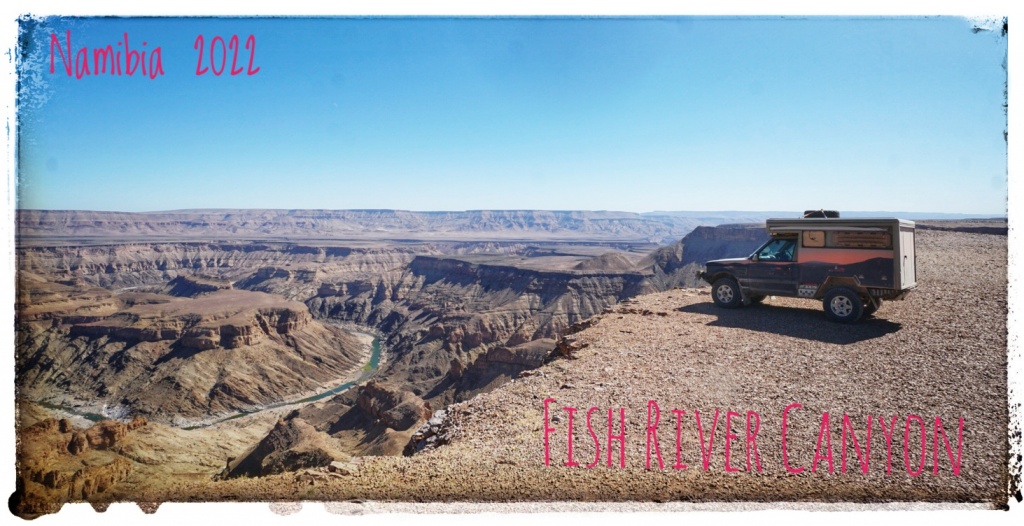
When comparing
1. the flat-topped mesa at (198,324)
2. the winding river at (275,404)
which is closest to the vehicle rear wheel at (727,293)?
the winding river at (275,404)

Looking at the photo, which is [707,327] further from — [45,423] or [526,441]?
[45,423]

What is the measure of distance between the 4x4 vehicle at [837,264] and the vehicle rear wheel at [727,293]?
1.02 ft

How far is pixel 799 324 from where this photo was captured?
12.4 m

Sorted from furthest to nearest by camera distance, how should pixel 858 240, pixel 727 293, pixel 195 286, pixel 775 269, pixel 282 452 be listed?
1. pixel 195 286
2. pixel 282 452
3. pixel 727 293
4. pixel 775 269
5. pixel 858 240

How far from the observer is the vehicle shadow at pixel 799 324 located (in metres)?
11.3

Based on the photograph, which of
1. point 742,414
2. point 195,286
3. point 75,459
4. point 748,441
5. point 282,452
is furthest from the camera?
point 195,286

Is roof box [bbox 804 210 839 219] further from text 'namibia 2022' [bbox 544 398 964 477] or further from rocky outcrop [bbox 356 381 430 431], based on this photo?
rocky outcrop [bbox 356 381 430 431]

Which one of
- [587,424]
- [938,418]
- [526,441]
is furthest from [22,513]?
[938,418]

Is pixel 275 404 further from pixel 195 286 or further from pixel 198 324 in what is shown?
pixel 195 286

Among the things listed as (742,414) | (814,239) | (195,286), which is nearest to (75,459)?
(742,414)

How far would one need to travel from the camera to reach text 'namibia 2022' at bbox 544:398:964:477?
6.77 meters

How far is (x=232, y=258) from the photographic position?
160m

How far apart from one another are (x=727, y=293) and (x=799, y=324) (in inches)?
95.1

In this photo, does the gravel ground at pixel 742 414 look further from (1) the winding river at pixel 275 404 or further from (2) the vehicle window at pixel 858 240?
(1) the winding river at pixel 275 404
